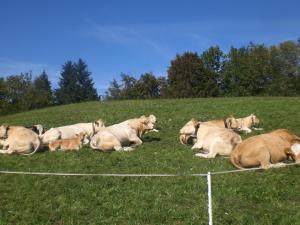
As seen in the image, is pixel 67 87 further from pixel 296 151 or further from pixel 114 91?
pixel 296 151

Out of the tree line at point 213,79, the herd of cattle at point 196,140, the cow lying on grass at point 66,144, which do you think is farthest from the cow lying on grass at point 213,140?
the tree line at point 213,79

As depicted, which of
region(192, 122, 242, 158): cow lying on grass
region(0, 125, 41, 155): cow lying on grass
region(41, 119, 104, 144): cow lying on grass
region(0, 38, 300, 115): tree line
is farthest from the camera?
region(0, 38, 300, 115): tree line

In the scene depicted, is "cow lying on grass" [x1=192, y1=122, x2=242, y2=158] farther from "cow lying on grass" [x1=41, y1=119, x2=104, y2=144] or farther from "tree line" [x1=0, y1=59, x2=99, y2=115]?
"tree line" [x1=0, y1=59, x2=99, y2=115]

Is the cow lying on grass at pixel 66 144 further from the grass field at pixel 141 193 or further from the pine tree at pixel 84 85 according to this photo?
the pine tree at pixel 84 85

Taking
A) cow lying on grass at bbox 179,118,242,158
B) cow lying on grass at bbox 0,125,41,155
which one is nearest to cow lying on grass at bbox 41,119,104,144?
cow lying on grass at bbox 0,125,41,155

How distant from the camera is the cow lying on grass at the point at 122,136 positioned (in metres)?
20.6

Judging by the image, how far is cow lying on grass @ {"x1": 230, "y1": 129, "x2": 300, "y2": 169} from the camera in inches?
590

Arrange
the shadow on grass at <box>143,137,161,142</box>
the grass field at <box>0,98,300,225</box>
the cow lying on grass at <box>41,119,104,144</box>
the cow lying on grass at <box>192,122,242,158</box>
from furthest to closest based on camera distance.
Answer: the shadow on grass at <box>143,137,161,142</box>
the cow lying on grass at <box>41,119,104,144</box>
the cow lying on grass at <box>192,122,242,158</box>
the grass field at <box>0,98,300,225</box>

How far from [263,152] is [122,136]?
26.8 feet

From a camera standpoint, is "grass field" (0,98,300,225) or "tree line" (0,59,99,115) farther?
"tree line" (0,59,99,115)

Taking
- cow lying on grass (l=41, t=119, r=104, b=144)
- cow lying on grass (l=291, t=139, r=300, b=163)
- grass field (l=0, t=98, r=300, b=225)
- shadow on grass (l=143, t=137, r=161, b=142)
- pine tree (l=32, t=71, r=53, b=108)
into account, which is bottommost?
grass field (l=0, t=98, r=300, b=225)

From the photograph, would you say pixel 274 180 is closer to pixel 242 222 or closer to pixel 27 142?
pixel 242 222

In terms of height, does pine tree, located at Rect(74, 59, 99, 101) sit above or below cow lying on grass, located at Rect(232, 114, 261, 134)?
above

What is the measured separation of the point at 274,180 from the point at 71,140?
34.2 feet
